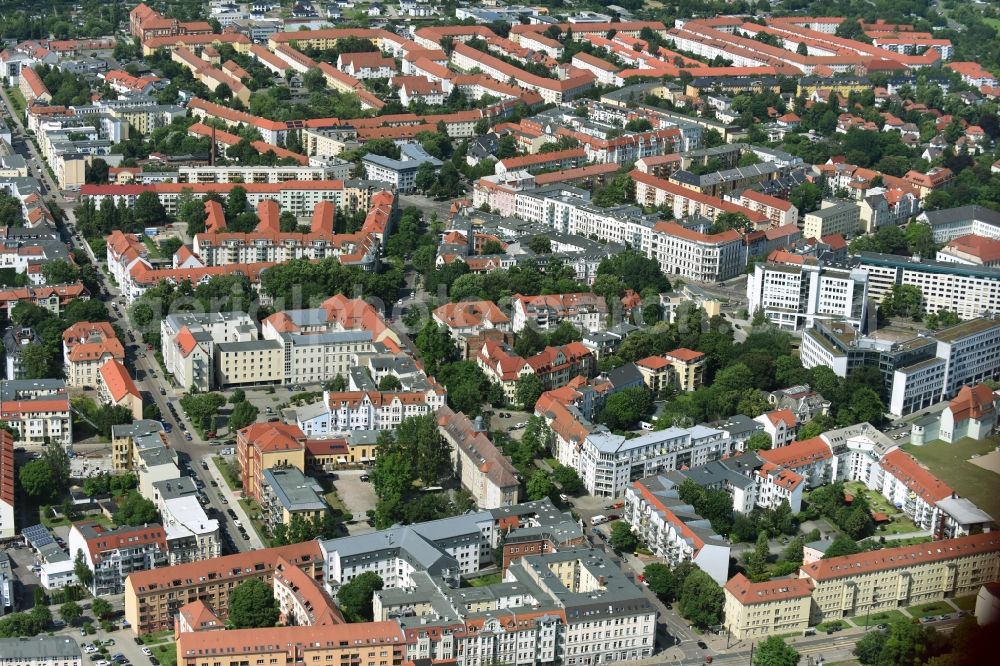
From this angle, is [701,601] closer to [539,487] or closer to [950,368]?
[539,487]

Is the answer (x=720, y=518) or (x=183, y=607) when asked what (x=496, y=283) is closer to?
(x=720, y=518)

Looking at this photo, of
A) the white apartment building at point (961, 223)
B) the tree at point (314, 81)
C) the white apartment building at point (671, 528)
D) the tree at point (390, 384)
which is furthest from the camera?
the tree at point (314, 81)

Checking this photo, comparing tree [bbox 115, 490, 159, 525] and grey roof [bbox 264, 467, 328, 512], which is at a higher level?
grey roof [bbox 264, 467, 328, 512]

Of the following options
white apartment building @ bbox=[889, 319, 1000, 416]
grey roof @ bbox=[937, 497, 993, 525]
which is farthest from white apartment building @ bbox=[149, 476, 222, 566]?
white apartment building @ bbox=[889, 319, 1000, 416]

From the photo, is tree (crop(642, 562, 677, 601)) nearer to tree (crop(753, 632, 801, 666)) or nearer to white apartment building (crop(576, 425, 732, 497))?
tree (crop(753, 632, 801, 666))

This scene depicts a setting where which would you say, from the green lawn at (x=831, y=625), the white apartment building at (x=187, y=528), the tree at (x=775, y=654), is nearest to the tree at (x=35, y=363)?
the white apartment building at (x=187, y=528)

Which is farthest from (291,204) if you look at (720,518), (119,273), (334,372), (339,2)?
(339,2)

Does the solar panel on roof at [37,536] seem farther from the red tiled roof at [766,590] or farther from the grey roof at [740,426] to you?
the grey roof at [740,426]
